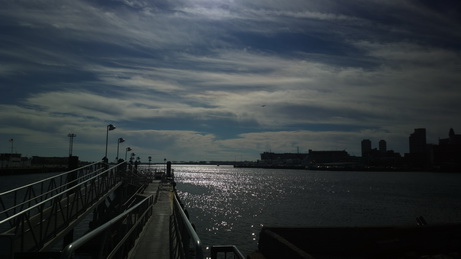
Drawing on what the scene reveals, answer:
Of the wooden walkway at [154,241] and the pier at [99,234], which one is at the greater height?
the pier at [99,234]

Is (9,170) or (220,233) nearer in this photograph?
(220,233)

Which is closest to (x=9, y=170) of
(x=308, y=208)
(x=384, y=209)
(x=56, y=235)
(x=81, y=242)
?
(x=308, y=208)

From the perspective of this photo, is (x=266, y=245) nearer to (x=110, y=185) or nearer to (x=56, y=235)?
(x=56, y=235)

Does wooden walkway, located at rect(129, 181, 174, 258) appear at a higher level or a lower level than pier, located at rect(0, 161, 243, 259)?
lower

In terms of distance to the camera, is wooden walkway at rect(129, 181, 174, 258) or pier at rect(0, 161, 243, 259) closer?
pier at rect(0, 161, 243, 259)

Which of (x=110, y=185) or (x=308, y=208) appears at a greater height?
(x=110, y=185)

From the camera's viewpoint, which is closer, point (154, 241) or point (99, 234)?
point (99, 234)

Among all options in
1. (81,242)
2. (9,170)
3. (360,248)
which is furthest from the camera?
(9,170)

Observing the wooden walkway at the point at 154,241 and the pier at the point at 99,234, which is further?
the wooden walkway at the point at 154,241

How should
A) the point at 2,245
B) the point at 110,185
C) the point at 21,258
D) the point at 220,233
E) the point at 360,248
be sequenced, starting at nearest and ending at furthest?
1. the point at 2,245
2. the point at 21,258
3. the point at 360,248
4. the point at 110,185
5. the point at 220,233

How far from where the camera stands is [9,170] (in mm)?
119750

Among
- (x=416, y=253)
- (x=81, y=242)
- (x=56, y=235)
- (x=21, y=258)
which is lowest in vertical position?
(x=416, y=253)

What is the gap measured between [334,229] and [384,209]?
144ft

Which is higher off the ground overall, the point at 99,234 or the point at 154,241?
the point at 99,234
